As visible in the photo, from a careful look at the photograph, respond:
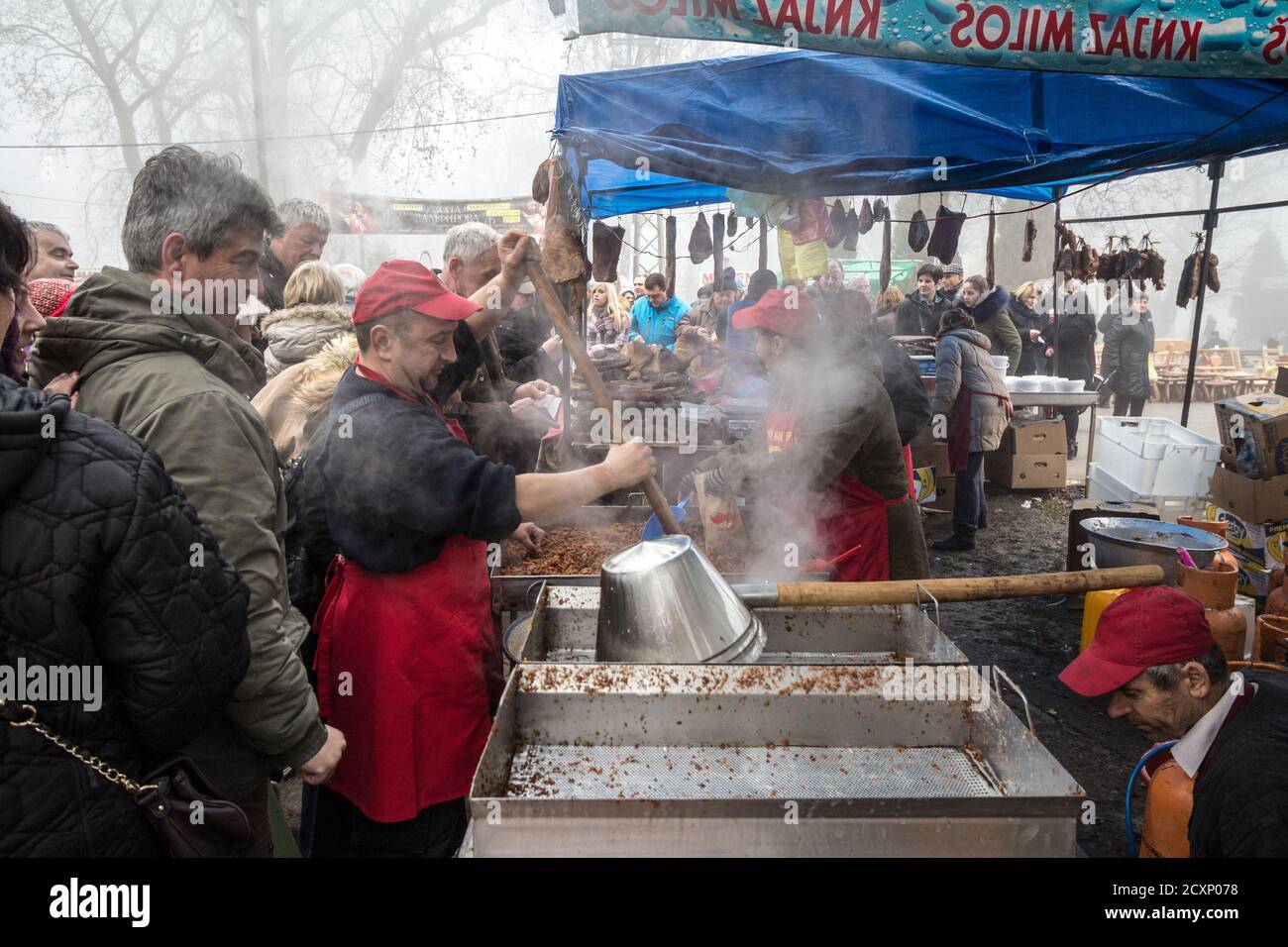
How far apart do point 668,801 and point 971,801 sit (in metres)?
0.60

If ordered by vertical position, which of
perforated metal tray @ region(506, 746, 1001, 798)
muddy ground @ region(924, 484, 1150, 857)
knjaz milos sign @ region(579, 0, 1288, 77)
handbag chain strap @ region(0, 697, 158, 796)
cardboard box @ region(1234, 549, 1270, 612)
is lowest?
muddy ground @ region(924, 484, 1150, 857)

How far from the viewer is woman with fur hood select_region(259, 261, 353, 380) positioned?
151 inches

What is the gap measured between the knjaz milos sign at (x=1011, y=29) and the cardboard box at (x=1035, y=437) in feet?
20.8

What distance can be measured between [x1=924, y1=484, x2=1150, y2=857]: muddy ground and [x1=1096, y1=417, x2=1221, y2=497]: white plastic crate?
93 cm

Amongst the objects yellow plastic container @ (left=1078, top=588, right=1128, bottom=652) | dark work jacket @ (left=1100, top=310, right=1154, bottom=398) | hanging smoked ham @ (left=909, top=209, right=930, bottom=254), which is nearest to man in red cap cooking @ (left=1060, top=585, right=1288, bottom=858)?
yellow plastic container @ (left=1078, top=588, right=1128, bottom=652)

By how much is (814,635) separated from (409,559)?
A: 1341 mm

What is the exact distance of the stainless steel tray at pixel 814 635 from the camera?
2.58 metres

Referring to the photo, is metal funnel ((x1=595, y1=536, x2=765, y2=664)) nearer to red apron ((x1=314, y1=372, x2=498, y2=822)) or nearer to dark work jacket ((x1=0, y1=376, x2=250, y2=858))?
red apron ((x1=314, y1=372, x2=498, y2=822))

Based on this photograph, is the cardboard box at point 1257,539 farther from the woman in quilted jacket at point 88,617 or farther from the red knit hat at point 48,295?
the red knit hat at point 48,295

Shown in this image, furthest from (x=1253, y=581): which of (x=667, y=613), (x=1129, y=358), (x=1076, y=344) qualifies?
(x=1129, y=358)

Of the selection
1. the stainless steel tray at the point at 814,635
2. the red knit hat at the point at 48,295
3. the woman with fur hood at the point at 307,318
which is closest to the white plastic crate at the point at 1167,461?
the stainless steel tray at the point at 814,635

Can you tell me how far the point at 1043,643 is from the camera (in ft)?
18.2
